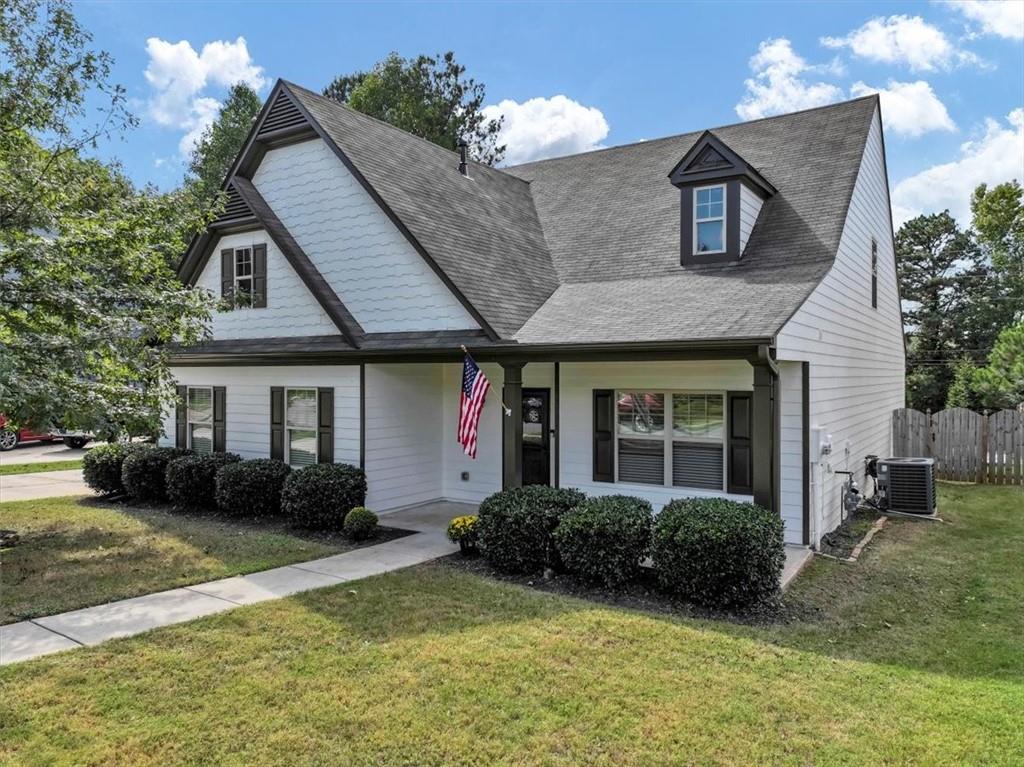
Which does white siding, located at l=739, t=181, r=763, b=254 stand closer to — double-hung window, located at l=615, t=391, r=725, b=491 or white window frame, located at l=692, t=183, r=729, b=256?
white window frame, located at l=692, t=183, r=729, b=256

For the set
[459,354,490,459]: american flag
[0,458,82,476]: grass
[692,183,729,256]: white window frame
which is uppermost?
[692,183,729,256]: white window frame

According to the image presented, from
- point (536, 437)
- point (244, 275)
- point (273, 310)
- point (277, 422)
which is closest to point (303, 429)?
point (277, 422)

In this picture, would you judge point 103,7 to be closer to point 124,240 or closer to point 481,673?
point 124,240

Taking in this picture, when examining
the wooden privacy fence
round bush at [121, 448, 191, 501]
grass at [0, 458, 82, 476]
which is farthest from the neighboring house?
grass at [0, 458, 82, 476]

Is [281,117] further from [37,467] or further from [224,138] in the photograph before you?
[224,138]

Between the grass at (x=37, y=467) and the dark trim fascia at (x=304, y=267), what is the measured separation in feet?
35.5

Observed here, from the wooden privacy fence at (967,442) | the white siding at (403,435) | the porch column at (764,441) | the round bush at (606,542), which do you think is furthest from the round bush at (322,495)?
the wooden privacy fence at (967,442)

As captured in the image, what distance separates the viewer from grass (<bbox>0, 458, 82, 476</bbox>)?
17663 mm

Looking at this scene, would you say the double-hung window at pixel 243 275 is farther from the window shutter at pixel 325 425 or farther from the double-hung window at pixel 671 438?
the double-hung window at pixel 671 438

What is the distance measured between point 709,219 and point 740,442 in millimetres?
3987

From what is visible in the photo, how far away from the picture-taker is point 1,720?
177 inches

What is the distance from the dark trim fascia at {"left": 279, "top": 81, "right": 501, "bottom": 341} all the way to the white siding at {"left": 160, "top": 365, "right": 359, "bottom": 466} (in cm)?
221

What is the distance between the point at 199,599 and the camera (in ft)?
23.1

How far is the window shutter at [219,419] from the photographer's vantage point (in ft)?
43.1
